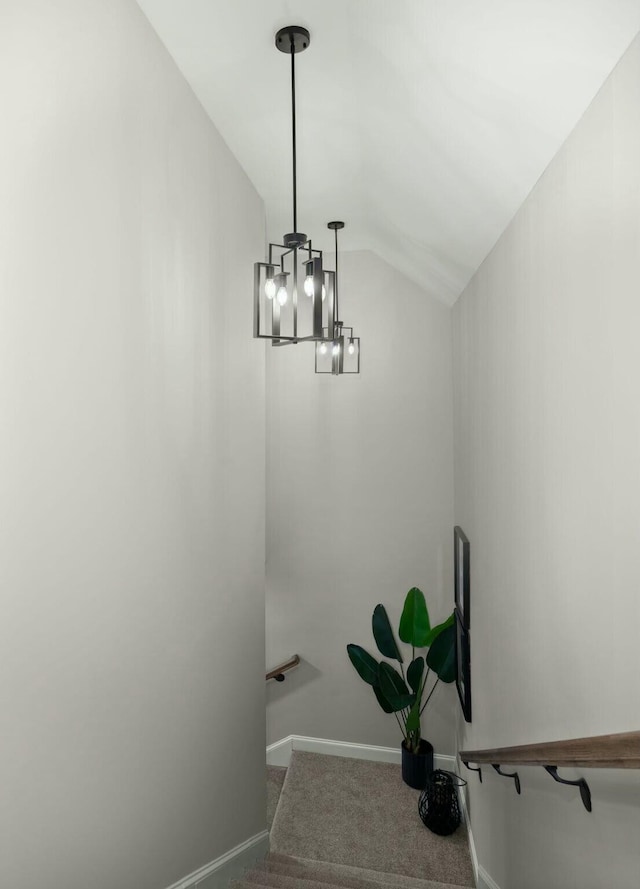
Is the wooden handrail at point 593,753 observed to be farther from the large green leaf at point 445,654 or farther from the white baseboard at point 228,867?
the large green leaf at point 445,654

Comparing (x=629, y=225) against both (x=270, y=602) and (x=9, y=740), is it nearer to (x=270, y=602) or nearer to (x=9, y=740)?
(x=9, y=740)

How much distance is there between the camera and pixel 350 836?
3.92 m

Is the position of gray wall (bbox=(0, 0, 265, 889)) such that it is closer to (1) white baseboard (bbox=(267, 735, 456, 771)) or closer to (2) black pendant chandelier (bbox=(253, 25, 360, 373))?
(2) black pendant chandelier (bbox=(253, 25, 360, 373))

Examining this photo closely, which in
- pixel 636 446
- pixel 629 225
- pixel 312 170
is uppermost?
pixel 312 170

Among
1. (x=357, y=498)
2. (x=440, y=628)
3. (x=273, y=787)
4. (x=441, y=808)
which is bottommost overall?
(x=273, y=787)

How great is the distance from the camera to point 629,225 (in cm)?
124

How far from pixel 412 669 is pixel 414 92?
3.62 metres

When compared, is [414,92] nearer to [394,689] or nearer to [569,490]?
[569,490]

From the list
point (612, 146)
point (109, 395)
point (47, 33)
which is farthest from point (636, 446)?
point (47, 33)

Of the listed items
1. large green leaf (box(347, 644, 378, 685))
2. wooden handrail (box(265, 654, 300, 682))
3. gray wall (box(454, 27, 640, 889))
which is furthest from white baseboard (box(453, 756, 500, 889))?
wooden handrail (box(265, 654, 300, 682))

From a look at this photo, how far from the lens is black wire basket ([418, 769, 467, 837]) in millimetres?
3881

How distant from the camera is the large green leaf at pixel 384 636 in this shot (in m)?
4.46

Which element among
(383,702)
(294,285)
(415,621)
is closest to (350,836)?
(383,702)

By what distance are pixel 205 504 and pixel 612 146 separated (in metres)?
1.91
